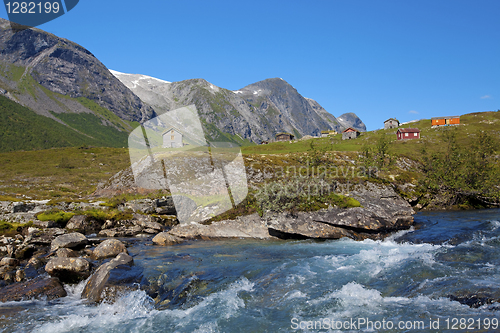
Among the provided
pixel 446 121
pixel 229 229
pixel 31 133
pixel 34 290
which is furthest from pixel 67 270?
pixel 31 133

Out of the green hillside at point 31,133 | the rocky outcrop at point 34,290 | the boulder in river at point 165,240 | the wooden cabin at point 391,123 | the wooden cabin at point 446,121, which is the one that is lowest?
the boulder in river at point 165,240

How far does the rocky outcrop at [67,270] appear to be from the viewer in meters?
11.8

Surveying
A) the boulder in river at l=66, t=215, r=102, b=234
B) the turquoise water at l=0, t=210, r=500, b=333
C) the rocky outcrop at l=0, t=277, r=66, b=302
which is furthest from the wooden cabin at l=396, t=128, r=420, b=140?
the rocky outcrop at l=0, t=277, r=66, b=302

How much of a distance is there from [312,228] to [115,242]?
1178 centimetres

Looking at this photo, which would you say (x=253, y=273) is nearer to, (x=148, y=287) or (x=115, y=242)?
(x=148, y=287)

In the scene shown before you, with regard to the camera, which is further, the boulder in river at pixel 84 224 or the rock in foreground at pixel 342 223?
the boulder in river at pixel 84 224

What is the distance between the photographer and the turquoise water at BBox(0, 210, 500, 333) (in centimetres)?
769

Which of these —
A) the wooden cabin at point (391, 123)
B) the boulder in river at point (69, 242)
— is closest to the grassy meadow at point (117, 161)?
the wooden cabin at point (391, 123)

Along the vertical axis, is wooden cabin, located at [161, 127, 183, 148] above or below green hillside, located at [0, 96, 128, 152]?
below

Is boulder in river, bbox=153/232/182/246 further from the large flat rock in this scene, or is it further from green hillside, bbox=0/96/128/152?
green hillside, bbox=0/96/128/152

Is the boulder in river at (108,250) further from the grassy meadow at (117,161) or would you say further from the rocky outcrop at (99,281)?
the grassy meadow at (117,161)

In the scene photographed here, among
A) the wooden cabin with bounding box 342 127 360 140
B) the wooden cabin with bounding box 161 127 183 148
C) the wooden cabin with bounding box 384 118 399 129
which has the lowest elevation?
the wooden cabin with bounding box 161 127 183 148

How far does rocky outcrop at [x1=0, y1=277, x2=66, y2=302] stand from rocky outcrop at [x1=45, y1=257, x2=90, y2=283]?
673 millimetres

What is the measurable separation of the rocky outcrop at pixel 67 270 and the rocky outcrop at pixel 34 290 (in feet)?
2.21
